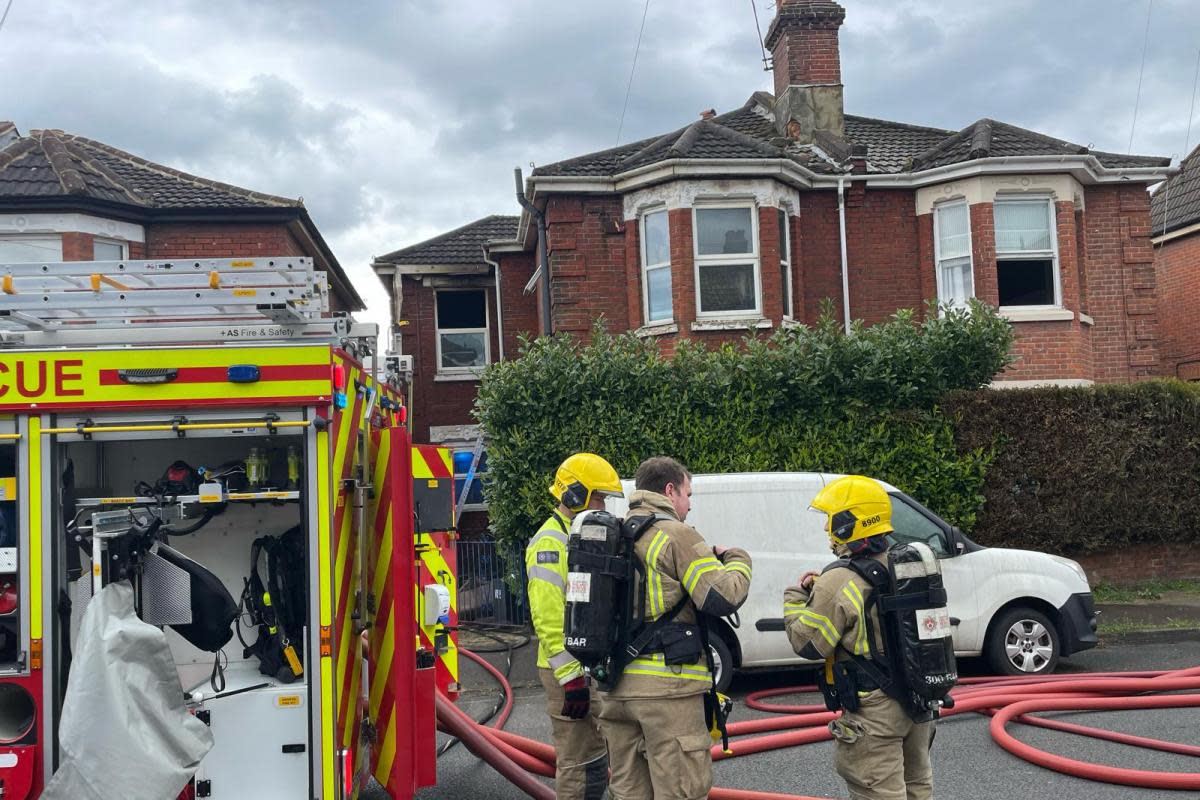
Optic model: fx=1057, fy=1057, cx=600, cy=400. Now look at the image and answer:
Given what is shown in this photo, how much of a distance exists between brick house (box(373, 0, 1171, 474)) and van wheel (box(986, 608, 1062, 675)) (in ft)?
A: 22.0

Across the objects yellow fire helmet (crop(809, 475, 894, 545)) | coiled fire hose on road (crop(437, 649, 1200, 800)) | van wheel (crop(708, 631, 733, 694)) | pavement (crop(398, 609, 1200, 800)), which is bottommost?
pavement (crop(398, 609, 1200, 800))

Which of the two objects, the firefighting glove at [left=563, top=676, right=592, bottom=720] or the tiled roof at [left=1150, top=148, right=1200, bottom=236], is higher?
the tiled roof at [left=1150, top=148, right=1200, bottom=236]

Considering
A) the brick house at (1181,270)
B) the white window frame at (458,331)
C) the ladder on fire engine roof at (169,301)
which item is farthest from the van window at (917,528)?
the brick house at (1181,270)

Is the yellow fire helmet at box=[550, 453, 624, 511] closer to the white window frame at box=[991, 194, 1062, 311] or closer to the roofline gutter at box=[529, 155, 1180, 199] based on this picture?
the roofline gutter at box=[529, 155, 1180, 199]

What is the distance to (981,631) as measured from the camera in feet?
28.2

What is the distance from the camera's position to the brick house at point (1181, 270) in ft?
70.5

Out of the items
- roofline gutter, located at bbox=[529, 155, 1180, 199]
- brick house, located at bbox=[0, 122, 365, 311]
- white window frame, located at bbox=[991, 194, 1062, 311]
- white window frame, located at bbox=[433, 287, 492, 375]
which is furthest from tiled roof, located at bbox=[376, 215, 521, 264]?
white window frame, located at bbox=[991, 194, 1062, 311]

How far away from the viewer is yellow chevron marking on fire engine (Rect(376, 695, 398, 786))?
16.1 ft

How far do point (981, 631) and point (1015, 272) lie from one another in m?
9.09

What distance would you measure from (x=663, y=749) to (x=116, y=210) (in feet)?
44.0

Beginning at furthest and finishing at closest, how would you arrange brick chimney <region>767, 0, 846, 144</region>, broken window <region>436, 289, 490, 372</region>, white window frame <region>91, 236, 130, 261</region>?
1. broken window <region>436, 289, 490, 372</region>
2. brick chimney <region>767, 0, 846, 144</region>
3. white window frame <region>91, 236, 130, 261</region>

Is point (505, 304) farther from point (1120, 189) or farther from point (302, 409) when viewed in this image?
point (302, 409)

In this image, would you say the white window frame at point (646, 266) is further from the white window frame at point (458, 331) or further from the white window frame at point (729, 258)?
the white window frame at point (458, 331)

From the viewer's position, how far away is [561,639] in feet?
15.7
